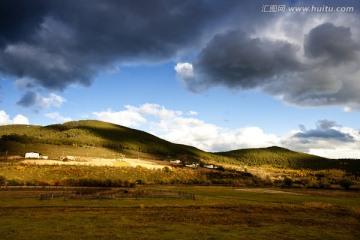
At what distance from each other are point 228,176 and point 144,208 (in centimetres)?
8706

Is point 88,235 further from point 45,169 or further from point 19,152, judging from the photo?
point 19,152

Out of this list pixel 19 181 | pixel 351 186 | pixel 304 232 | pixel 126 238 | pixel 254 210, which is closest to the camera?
pixel 126 238

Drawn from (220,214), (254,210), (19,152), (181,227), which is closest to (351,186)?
(254,210)

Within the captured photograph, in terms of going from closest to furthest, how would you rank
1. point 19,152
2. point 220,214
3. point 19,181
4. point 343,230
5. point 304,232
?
point 304,232 < point 343,230 < point 220,214 < point 19,181 < point 19,152

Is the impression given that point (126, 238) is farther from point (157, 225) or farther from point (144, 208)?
point (144, 208)

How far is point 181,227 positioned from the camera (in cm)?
2841

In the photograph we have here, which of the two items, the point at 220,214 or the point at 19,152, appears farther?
the point at 19,152

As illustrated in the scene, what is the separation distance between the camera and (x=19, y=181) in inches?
2987

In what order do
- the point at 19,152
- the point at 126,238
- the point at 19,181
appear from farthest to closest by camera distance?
1. the point at 19,152
2. the point at 19,181
3. the point at 126,238

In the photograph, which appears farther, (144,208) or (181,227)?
(144,208)

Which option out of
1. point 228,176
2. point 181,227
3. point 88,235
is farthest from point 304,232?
point 228,176

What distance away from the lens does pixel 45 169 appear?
99.2 metres

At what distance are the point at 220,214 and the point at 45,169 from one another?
247ft

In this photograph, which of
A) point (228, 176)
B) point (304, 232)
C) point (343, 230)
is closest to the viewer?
point (304, 232)
